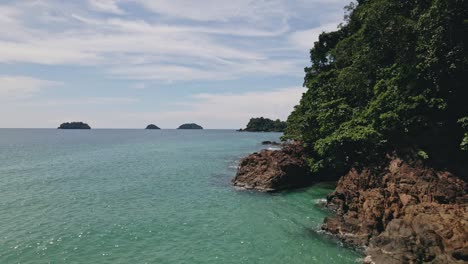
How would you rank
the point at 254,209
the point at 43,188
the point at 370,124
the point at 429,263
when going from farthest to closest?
the point at 43,188
the point at 254,209
the point at 370,124
the point at 429,263

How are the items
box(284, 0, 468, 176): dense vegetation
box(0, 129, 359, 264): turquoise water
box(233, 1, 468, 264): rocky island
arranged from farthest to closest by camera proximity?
1. box(284, 0, 468, 176): dense vegetation
2. box(0, 129, 359, 264): turquoise water
3. box(233, 1, 468, 264): rocky island

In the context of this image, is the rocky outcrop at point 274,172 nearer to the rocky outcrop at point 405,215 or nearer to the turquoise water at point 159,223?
the turquoise water at point 159,223

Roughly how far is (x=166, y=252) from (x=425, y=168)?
21.4m

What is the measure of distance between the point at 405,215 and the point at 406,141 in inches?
313

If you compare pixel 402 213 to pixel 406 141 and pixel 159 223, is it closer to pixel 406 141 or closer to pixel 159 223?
pixel 406 141

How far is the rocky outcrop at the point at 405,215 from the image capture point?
20.5 metres

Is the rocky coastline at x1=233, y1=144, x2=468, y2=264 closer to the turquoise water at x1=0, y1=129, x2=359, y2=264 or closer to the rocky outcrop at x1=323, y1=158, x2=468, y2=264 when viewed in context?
the rocky outcrop at x1=323, y1=158, x2=468, y2=264

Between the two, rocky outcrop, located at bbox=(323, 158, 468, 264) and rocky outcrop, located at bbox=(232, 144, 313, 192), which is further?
rocky outcrop, located at bbox=(232, 144, 313, 192)

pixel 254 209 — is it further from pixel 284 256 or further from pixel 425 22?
pixel 425 22

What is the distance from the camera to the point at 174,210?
121ft

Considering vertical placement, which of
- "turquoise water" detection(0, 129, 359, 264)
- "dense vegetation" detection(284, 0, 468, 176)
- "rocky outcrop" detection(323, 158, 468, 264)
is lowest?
"turquoise water" detection(0, 129, 359, 264)

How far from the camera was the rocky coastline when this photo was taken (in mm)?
20531

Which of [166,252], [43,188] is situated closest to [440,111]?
[166,252]

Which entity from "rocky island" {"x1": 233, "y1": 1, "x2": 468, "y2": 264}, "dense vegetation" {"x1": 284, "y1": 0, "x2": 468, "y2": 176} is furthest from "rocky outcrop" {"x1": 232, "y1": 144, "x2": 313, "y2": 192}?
"rocky island" {"x1": 233, "y1": 1, "x2": 468, "y2": 264}
